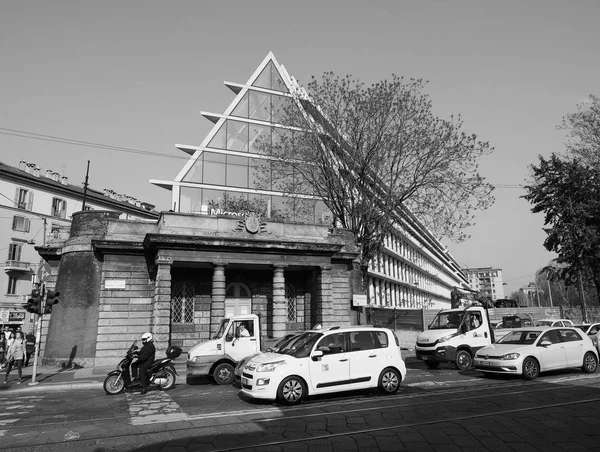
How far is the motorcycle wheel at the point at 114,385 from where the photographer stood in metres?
12.3

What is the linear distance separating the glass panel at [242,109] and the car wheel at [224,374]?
89.3ft

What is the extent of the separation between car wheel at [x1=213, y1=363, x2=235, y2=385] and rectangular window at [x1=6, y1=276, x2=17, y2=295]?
4036 centimetres

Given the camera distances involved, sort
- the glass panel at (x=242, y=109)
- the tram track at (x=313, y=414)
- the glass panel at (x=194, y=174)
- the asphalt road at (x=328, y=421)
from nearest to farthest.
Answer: the asphalt road at (x=328, y=421)
the tram track at (x=313, y=414)
the glass panel at (x=194, y=174)
the glass panel at (x=242, y=109)

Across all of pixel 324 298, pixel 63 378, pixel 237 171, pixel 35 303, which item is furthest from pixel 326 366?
pixel 237 171

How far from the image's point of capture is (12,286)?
45062mm

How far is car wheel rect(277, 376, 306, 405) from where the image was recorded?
967 centimetres

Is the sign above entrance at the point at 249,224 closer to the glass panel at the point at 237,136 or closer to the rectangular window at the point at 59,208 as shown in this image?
the glass panel at the point at 237,136

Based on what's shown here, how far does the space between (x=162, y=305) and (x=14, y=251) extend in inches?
1369

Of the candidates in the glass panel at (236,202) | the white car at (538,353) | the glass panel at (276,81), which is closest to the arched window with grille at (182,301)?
the glass panel at (236,202)

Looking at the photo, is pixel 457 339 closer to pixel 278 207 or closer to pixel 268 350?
pixel 268 350

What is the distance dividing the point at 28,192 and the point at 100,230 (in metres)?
31.7

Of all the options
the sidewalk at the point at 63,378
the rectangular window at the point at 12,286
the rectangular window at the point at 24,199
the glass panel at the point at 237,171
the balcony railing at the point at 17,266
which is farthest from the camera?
the rectangular window at the point at 24,199

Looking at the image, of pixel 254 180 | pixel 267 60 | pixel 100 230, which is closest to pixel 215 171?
pixel 254 180

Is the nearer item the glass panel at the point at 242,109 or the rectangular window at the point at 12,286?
the glass panel at the point at 242,109
